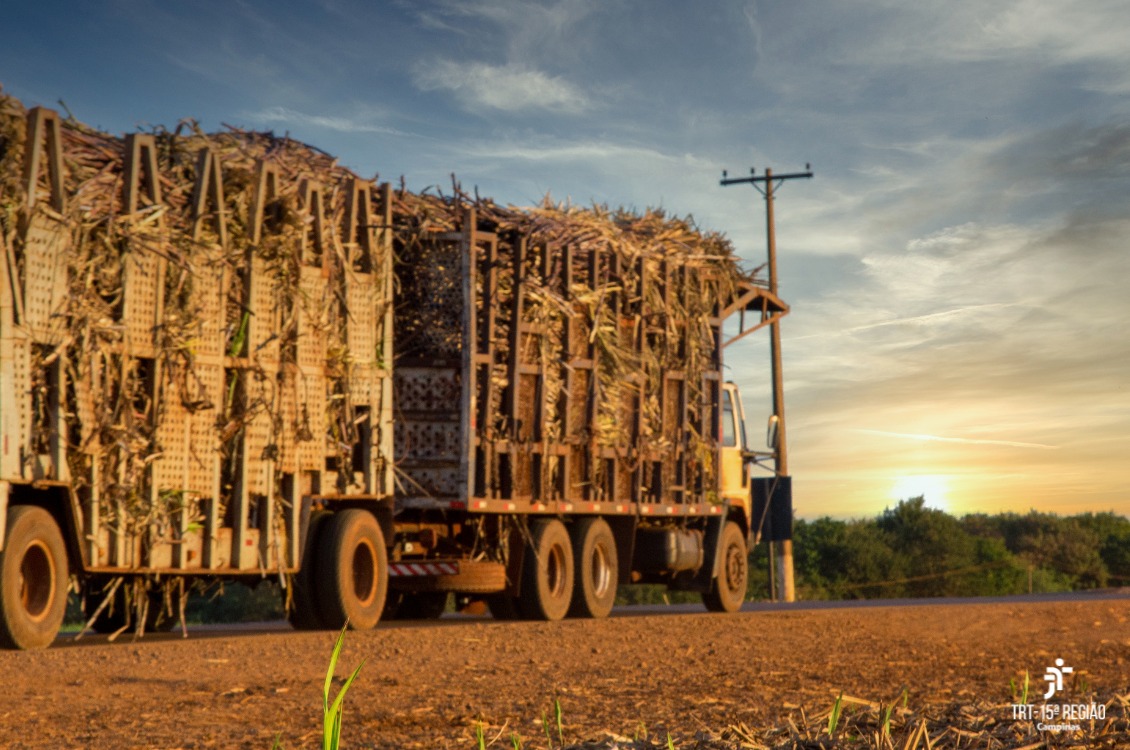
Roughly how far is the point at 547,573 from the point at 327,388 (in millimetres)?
4286

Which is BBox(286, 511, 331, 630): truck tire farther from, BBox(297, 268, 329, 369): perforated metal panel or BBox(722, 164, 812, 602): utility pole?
BBox(722, 164, 812, 602): utility pole

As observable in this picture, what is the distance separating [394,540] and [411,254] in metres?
3.22

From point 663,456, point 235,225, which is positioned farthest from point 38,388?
point 663,456

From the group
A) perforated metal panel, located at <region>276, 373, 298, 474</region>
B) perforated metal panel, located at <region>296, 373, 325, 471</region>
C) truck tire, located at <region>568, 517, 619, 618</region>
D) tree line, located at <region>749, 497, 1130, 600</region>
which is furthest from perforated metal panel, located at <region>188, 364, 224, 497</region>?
tree line, located at <region>749, 497, 1130, 600</region>

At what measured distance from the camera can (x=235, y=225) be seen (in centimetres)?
1428

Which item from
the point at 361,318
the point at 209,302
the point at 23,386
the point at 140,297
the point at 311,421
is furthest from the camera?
the point at 361,318

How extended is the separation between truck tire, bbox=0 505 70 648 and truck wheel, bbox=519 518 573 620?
6488 mm

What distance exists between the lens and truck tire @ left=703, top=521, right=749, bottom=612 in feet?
73.6

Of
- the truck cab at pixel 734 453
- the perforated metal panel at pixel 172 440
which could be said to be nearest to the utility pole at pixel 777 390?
the truck cab at pixel 734 453

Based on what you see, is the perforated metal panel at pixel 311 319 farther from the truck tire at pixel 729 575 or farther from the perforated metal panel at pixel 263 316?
the truck tire at pixel 729 575

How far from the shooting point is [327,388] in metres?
15.4

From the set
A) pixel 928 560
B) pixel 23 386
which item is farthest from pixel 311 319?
pixel 928 560

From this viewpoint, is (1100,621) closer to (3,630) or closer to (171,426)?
(171,426)

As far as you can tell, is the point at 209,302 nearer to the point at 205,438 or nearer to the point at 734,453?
the point at 205,438
